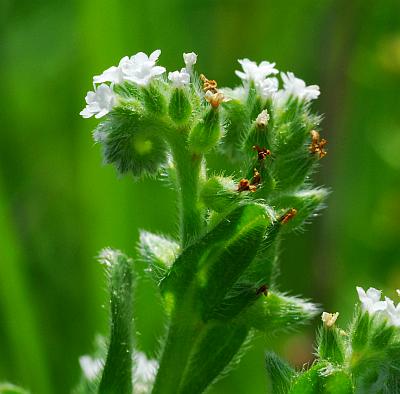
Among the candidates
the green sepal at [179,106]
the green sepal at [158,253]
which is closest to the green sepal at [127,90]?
the green sepal at [179,106]

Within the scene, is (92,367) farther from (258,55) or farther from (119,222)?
(258,55)

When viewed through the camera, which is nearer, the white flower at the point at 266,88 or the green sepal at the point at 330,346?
the green sepal at the point at 330,346

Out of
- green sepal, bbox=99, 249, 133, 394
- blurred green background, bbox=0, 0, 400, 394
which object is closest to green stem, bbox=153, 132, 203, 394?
green sepal, bbox=99, 249, 133, 394

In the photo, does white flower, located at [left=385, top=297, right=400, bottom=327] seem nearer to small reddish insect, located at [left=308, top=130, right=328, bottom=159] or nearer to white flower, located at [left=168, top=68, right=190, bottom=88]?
small reddish insect, located at [left=308, top=130, right=328, bottom=159]

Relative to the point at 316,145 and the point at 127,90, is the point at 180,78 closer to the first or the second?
the point at 127,90

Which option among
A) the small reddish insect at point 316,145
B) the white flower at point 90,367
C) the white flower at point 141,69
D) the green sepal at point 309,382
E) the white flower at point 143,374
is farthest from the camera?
the white flower at point 90,367

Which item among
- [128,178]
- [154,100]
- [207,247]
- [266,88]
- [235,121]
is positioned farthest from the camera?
[128,178]

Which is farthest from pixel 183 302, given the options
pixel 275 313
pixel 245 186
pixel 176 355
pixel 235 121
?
pixel 235 121

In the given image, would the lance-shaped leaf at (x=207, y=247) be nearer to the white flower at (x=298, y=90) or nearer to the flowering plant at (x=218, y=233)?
the flowering plant at (x=218, y=233)

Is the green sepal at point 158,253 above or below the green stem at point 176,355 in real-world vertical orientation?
above
